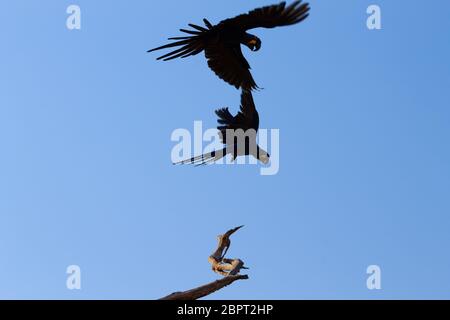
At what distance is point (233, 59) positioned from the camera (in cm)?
1316

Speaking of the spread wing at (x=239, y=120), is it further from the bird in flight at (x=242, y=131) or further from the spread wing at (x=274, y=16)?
the spread wing at (x=274, y=16)

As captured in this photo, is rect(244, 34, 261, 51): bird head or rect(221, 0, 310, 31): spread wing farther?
rect(244, 34, 261, 51): bird head

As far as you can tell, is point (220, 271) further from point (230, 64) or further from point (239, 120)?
point (230, 64)

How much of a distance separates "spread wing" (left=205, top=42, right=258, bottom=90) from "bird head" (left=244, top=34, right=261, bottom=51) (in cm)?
23

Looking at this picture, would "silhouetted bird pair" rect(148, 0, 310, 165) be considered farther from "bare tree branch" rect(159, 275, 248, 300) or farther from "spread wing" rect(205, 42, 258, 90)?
"bare tree branch" rect(159, 275, 248, 300)

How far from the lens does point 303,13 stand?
1138 cm

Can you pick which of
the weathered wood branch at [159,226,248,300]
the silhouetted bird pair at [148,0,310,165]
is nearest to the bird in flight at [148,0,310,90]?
the silhouetted bird pair at [148,0,310,165]

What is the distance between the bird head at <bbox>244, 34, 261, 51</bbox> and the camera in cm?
1264

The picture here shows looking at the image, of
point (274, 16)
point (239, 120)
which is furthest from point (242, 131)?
point (274, 16)

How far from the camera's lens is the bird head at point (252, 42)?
12641mm

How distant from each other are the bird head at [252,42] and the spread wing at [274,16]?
12.0 inches

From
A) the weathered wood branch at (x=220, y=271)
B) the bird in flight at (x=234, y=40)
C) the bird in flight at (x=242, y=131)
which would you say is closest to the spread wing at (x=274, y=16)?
the bird in flight at (x=234, y=40)
